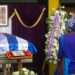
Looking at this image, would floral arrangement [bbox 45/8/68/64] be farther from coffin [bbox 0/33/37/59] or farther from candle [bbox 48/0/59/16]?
coffin [bbox 0/33/37/59]

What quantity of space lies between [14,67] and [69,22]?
1213 mm

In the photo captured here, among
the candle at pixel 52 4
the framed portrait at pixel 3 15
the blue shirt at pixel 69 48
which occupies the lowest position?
the blue shirt at pixel 69 48

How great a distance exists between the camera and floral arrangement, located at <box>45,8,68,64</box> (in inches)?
238

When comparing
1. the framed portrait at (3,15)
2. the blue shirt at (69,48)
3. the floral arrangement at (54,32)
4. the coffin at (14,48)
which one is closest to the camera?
the blue shirt at (69,48)

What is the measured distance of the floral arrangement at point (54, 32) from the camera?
19.8 ft

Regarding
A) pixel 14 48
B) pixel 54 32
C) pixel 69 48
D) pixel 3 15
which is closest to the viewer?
pixel 69 48

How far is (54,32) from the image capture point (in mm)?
6098

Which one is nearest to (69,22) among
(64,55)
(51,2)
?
(51,2)

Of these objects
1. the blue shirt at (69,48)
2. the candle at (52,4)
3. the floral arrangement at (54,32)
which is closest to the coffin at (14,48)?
the floral arrangement at (54,32)

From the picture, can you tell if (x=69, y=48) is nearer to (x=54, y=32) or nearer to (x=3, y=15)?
(x=54, y=32)

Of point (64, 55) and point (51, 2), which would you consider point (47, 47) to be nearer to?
point (51, 2)

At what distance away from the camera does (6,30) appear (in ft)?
21.5

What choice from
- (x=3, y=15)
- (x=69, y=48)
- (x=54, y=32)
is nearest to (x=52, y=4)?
(x=54, y=32)

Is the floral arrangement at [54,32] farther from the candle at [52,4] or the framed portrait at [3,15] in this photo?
the framed portrait at [3,15]
